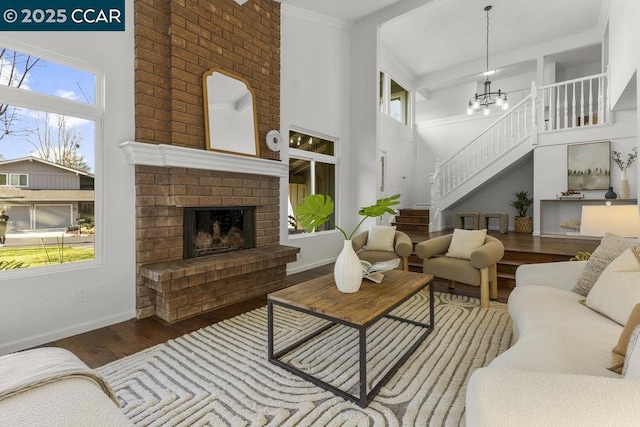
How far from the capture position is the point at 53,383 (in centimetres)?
101

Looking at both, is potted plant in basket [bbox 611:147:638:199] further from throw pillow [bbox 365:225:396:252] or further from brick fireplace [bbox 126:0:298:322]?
brick fireplace [bbox 126:0:298:322]

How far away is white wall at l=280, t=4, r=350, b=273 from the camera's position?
459 cm

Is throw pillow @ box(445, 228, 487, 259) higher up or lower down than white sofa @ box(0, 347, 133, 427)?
higher up

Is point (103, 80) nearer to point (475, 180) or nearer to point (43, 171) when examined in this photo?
point (43, 171)

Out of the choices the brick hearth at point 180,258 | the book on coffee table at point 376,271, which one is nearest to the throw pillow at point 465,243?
the book on coffee table at point 376,271

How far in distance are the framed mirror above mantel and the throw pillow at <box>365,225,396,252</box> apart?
1.83 metres

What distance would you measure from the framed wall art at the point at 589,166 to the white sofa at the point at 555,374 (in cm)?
447

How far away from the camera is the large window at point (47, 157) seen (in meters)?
2.38

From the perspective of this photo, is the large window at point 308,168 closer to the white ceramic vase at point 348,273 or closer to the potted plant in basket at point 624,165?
the white ceramic vase at point 348,273

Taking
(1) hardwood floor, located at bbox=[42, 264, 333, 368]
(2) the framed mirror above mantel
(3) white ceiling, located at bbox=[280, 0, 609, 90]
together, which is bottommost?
(1) hardwood floor, located at bbox=[42, 264, 333, 368]

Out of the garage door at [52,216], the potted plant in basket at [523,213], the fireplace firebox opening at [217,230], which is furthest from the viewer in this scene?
the potted plant in basket at [523,213]

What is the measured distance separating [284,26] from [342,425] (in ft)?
16.0

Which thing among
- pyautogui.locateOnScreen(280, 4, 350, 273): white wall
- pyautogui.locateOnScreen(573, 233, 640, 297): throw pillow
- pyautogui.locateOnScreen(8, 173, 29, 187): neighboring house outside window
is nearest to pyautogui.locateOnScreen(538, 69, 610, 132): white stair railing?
pyautogui.locateOnScreen(280, 4, 350, 273): white wall

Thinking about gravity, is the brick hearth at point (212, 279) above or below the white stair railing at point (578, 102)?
below
